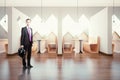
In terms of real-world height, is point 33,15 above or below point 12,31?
above

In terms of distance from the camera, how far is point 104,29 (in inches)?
449

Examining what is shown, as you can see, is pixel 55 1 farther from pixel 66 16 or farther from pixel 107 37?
pixel 107 37

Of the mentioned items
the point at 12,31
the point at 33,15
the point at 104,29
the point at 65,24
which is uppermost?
the point at 33,15

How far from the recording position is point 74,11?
587 inches

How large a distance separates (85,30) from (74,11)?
1619mm

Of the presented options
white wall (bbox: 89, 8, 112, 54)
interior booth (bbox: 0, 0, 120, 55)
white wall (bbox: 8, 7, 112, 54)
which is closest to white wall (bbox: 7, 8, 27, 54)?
white wall (bbox: 8, 7, 112, 54)

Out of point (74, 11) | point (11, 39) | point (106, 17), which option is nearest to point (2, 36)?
point (11, 39)

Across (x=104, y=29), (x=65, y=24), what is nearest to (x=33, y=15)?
(x=65, y=24)

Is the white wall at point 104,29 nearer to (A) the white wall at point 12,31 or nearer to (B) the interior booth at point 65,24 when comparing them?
(B) the interior booth at point 65,24

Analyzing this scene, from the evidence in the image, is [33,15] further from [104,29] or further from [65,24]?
[104,29]

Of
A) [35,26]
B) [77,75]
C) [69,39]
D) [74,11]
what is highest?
[74,11]

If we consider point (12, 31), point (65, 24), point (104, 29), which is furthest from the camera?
point (65, 24)

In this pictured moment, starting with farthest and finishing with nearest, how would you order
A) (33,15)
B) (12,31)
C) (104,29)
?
(33,15) → (104,29) → (12,31)

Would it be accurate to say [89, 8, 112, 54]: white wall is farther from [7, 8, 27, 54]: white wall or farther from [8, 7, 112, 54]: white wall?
[7, 8, 27, 54]: white wall
